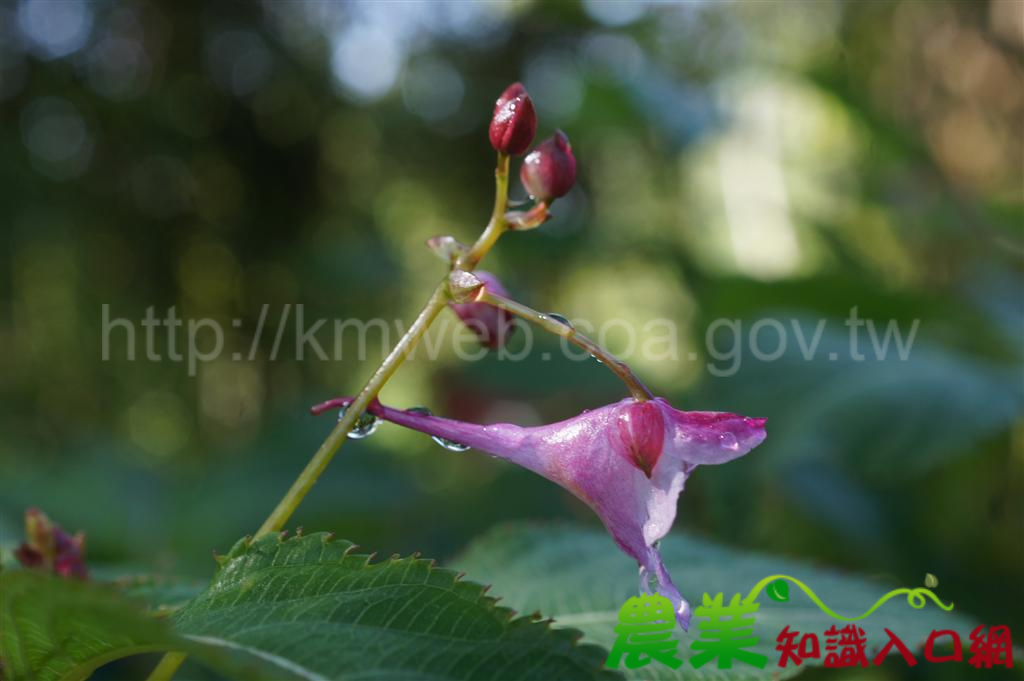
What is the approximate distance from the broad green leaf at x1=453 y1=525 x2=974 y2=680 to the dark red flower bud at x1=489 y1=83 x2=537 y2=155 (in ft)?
1.51

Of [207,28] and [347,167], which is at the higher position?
[207,28]

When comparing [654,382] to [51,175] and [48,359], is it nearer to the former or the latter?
[51,175]

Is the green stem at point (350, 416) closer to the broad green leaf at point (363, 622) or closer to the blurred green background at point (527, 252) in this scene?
the broad green leaf at point (363, 622)

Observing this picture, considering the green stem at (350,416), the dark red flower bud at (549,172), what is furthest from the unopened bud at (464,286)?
the dark red flower bud at (549,172)

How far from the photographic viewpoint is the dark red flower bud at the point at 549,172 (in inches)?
30.5

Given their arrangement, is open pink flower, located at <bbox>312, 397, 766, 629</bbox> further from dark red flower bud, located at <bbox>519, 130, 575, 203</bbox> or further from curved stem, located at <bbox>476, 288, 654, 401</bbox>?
dark red flower bud, located at <bbox>519, 130, 575, 203</bbox>

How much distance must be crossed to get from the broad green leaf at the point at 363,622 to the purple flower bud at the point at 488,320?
0.25 metres

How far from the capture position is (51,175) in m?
5.25

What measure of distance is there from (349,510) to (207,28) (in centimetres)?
427

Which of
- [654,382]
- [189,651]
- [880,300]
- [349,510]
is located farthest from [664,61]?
[189,651]

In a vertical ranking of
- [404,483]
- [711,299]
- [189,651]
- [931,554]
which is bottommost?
[404,483]

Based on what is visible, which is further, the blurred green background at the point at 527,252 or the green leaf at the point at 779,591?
the blurred green background at the point at 527,252

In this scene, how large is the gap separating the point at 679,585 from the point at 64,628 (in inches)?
25.3

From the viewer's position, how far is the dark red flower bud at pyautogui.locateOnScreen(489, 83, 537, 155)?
77cm
